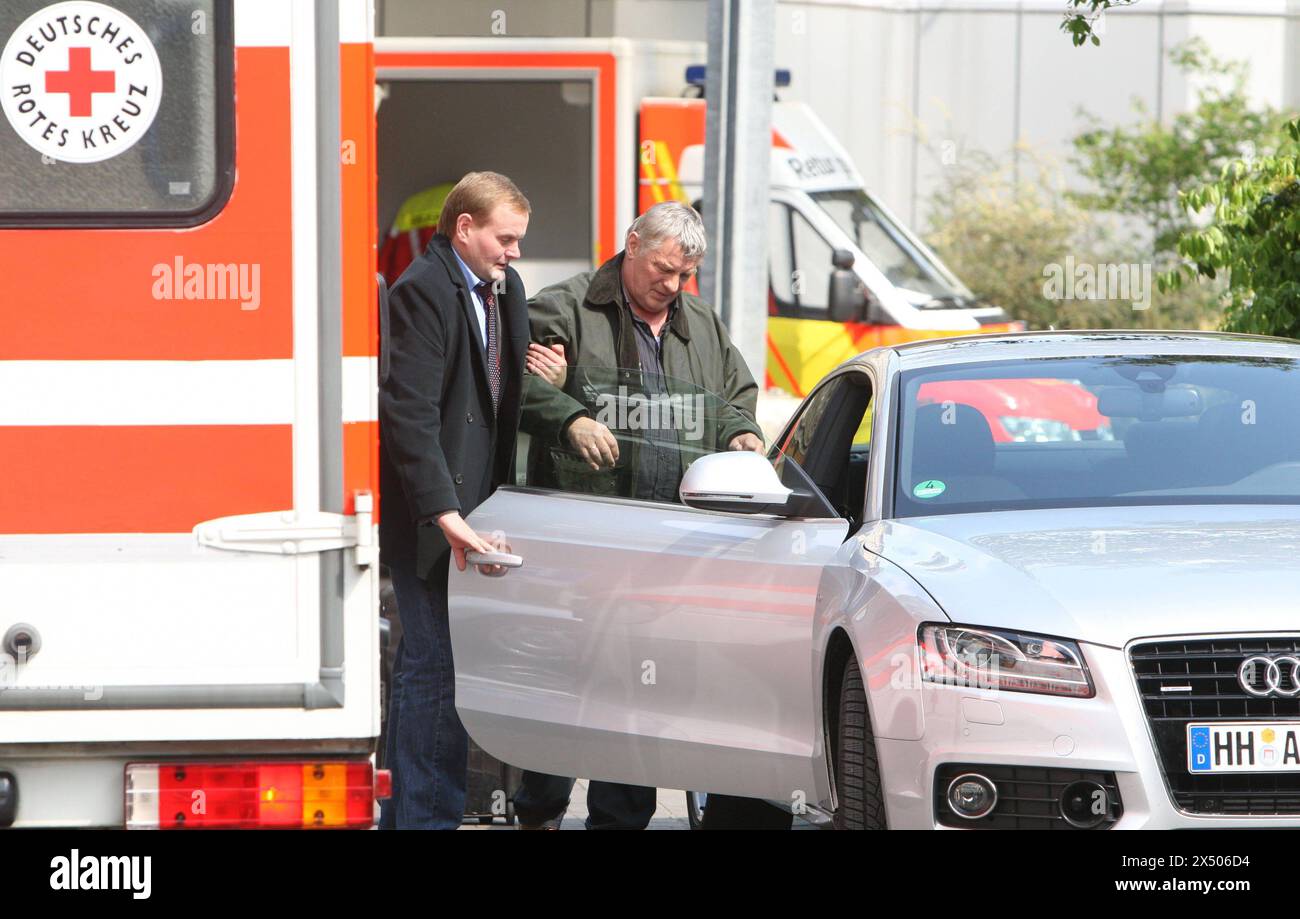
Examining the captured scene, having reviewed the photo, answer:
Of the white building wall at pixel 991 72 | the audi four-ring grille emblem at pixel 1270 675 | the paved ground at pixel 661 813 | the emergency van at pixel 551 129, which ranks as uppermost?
the white building wall at pixel 991 72

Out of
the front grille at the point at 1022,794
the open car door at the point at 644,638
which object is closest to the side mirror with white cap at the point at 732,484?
the open car door at the point at 644,638

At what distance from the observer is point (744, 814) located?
6.27 metres

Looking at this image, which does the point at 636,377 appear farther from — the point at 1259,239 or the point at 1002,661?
the point at 1259,239

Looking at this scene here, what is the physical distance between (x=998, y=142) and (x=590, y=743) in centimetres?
1834

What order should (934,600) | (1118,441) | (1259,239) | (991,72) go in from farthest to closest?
(991,72) → (1259,239) → (1118,441) → (934,600)

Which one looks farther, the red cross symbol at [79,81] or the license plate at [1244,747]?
the license plate at [1244,747]

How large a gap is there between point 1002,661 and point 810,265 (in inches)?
398

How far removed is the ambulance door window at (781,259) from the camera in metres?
14.2

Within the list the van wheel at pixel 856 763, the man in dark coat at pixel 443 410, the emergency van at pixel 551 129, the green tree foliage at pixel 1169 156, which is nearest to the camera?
the van wheel at pixel 856 763

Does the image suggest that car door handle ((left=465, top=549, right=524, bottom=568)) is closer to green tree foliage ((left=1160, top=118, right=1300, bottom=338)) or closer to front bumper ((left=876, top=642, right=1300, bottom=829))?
front bumper ((left=876, top=642, right=1300, bottom=829))

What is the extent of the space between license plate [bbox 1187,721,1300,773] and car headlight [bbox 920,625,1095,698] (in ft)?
0.86

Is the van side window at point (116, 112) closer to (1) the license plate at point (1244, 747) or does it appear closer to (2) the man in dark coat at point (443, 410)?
(2) the man in dark coat at point (443, 410)

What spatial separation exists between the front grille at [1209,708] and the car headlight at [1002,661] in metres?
0.14

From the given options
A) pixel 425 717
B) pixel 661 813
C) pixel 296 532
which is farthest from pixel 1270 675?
pixel 661 813
